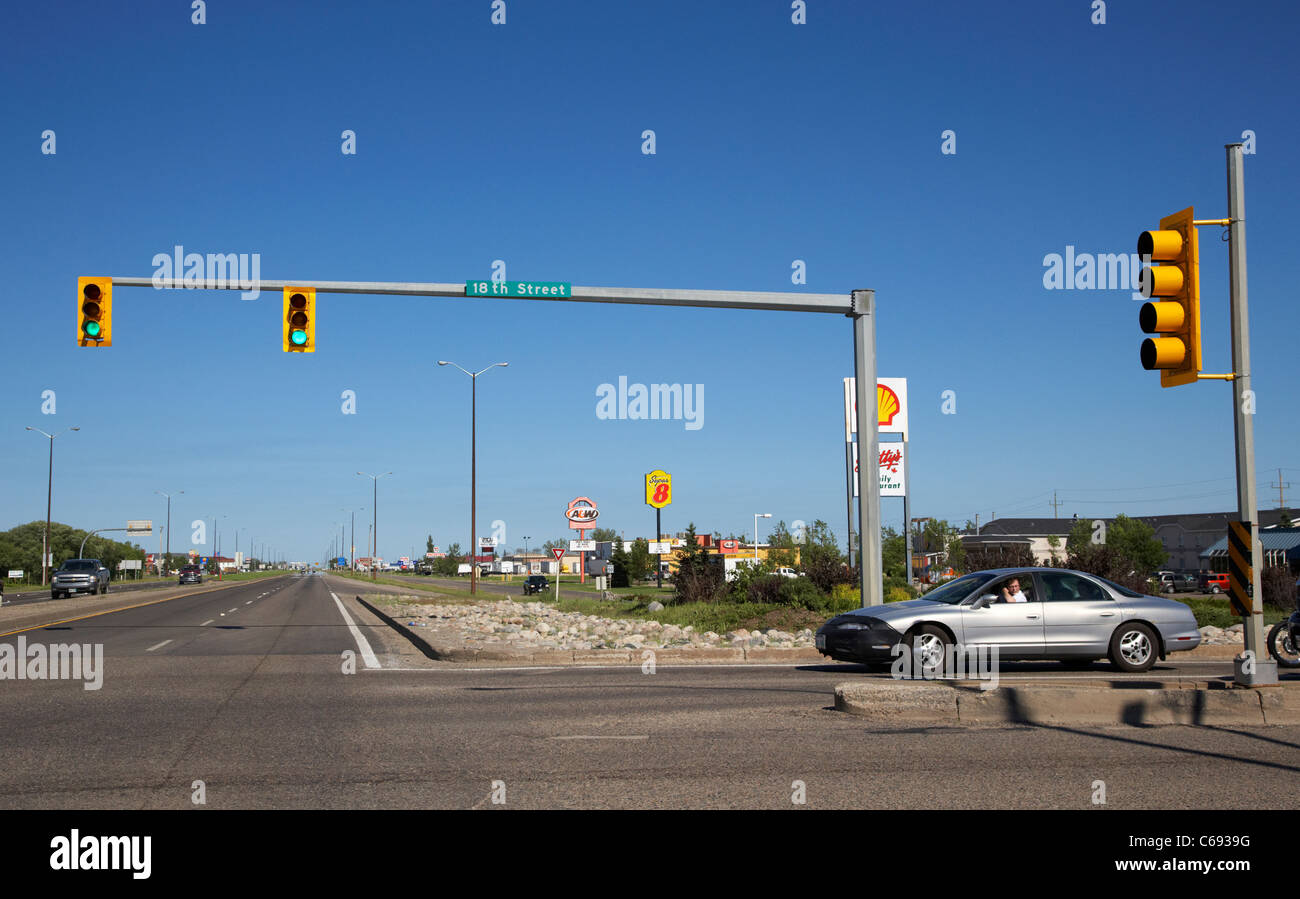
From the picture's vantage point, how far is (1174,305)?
32.5ft

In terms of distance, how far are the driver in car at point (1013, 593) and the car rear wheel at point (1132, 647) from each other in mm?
1337

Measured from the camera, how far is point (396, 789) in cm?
717

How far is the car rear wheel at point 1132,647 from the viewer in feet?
46.8

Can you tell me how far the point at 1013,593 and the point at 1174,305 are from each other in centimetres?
545

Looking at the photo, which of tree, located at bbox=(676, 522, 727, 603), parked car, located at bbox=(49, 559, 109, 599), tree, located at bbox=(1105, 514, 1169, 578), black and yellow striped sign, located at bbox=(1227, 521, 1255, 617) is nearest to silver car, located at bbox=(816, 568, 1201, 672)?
black and yellow striped sign, located at bbox=(1227, 521, 1255, 617)

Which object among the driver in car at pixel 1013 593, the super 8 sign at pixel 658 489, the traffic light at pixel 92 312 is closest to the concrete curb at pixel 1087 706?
the driver in car at pixel 1013 593

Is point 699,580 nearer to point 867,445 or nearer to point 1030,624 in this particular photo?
point 867,445

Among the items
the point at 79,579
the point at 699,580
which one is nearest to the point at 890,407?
the point at 699,580

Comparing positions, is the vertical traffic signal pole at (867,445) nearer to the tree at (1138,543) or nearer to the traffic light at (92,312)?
the traffic light at (92,312)

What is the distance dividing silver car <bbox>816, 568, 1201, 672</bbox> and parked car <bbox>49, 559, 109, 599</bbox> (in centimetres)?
5039
